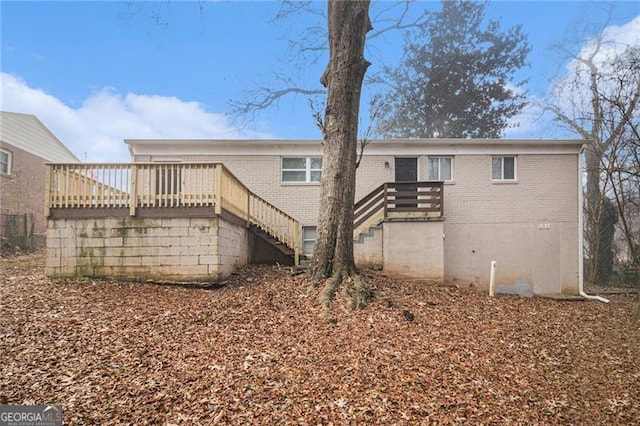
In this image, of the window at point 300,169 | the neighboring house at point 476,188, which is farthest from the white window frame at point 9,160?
the window at point 300,169

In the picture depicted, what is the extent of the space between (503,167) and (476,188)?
1.23 metres

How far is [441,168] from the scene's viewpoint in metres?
13.2

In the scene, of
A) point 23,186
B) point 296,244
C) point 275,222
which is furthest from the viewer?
point 23,186

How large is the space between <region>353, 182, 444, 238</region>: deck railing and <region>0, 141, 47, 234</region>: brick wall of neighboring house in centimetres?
1372

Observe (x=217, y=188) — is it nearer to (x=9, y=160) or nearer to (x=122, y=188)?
(x=122, y=188)

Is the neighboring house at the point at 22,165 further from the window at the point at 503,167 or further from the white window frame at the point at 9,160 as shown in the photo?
the window at the point at 503,167

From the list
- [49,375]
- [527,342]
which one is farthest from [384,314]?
[49,375]

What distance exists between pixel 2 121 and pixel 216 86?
969cm

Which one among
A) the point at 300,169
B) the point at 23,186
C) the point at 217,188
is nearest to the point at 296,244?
the point at 300,169

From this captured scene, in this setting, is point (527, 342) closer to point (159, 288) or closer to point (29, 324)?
point (159, 288)

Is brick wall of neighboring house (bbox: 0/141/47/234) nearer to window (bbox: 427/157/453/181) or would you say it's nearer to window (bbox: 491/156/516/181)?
window (bbox: 427/157/453/181)

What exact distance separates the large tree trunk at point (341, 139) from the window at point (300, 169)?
5.11 metres

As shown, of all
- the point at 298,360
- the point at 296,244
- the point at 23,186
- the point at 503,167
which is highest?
the point at 503,167

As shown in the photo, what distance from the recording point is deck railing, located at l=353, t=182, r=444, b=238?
11633mm
